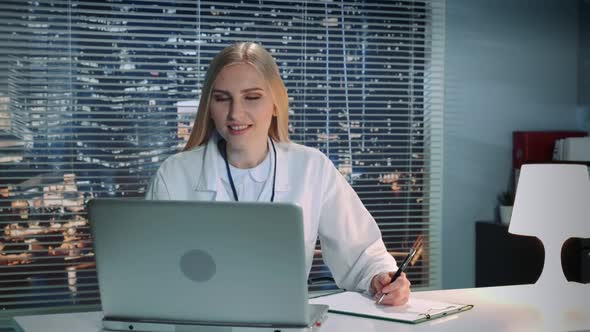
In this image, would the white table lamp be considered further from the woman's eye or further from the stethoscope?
the woman's eye

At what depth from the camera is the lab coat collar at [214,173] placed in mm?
2250

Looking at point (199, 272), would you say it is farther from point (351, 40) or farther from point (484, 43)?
point (484, 43)

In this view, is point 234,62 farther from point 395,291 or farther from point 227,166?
point 395,291

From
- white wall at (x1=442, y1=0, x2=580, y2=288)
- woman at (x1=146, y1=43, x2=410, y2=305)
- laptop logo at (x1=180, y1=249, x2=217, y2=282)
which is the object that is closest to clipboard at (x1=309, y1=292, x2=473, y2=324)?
woman at (x1=146, y1=43, x2=410, y2=305)

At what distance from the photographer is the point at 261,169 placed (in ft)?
7.57

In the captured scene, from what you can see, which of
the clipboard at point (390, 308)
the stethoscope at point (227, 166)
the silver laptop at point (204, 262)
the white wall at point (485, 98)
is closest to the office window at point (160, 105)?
the white wall at point (485, 98)

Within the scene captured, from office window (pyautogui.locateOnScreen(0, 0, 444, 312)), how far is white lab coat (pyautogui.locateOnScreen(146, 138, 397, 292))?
6.20 feet

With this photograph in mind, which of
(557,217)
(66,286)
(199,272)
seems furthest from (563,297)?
(66,286)

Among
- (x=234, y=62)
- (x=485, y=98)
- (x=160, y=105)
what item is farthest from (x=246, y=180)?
(x=485, y=98)

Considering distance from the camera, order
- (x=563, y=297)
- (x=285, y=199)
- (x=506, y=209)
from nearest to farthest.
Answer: (x=563, y=297), (x=285, y=199), (x=506, y=209)

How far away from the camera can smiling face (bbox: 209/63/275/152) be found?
2.20 meters

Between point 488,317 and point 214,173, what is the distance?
Answer: 0.86m

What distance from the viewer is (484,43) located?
4.63 m

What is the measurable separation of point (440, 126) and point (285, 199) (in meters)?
2.45
